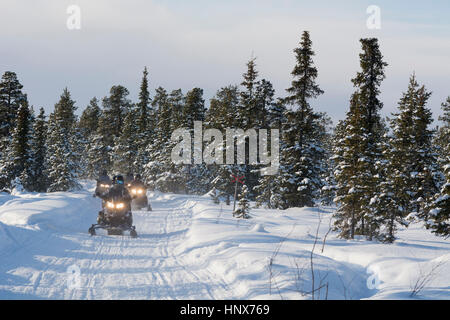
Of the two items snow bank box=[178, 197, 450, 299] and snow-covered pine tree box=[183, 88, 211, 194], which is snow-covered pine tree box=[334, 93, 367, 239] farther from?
snow-covered pine tree box=[183, 88, 211, 194]

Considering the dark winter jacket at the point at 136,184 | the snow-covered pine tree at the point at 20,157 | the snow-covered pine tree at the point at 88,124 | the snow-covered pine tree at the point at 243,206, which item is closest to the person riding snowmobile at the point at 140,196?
the dark winter jacket at the point at 136,184

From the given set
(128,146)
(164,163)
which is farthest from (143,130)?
(164,163)

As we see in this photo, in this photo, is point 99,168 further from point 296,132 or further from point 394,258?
point 394,258

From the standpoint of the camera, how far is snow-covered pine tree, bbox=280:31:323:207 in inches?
1214

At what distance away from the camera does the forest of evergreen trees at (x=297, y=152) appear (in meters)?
19.5

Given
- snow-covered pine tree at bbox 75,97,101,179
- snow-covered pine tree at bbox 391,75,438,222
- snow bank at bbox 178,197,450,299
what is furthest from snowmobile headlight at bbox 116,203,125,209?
snow-covered pine tree at bbox 75,97,101,179

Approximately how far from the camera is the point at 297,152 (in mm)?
31172

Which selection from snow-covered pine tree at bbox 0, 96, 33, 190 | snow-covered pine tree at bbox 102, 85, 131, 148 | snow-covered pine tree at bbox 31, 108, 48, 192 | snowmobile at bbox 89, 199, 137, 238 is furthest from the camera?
snow-covered pine tree at bbox 102, 85, 131, 148

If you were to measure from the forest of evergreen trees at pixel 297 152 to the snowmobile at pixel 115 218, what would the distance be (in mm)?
9277

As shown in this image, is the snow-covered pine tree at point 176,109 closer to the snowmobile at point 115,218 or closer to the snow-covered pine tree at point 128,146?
the snow-covered pine tree at point 128,146

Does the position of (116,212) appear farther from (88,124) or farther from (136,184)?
(88,124)

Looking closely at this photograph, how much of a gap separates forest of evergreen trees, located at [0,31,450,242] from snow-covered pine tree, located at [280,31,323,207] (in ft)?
0.27

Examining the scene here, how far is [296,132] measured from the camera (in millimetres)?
31438

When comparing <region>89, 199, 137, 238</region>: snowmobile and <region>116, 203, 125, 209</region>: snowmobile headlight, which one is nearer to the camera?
<region>89, 199, 137, 238</region>: snowmobile
